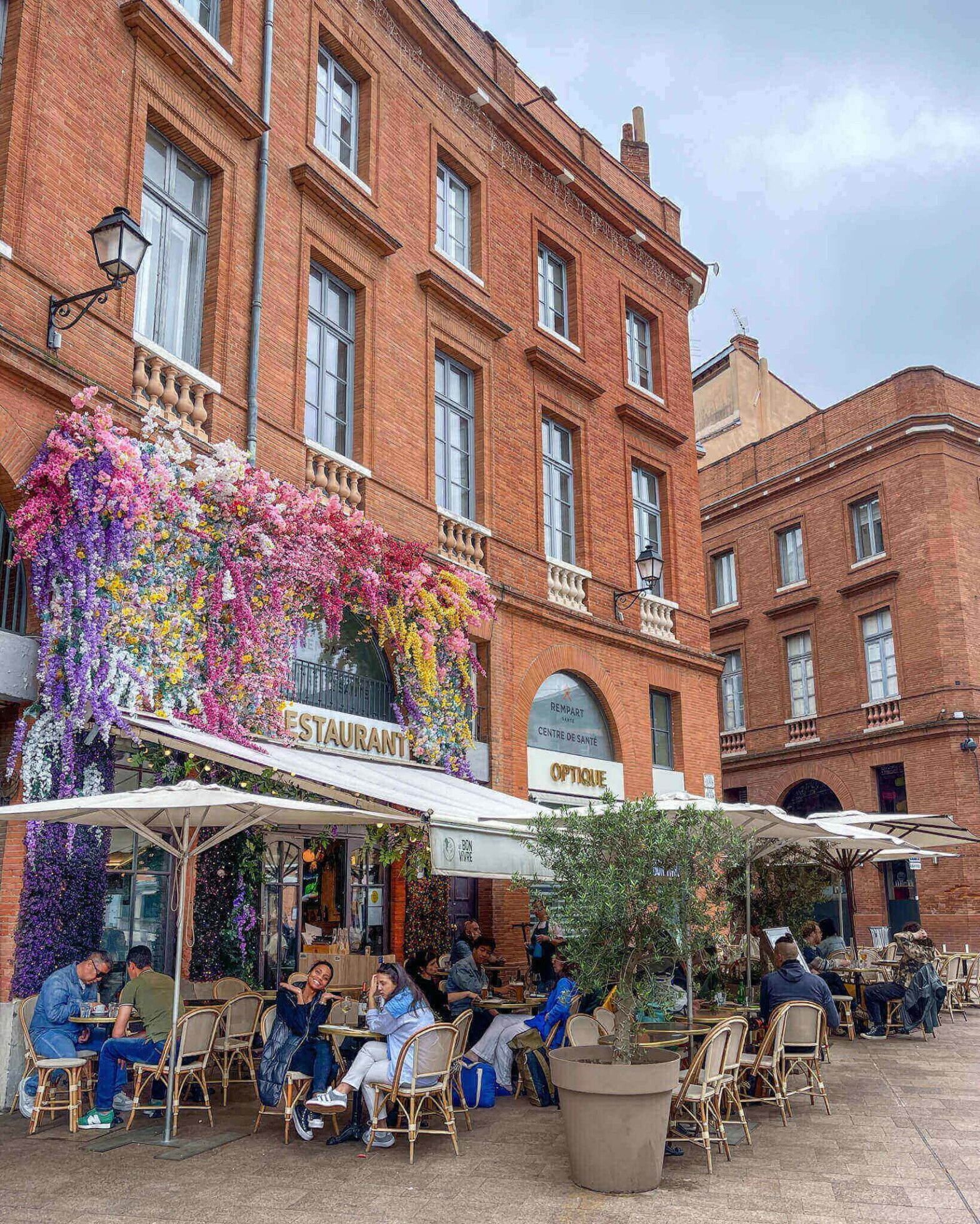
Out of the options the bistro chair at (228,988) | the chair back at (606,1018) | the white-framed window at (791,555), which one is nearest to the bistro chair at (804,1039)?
the chair back at (606,1018)

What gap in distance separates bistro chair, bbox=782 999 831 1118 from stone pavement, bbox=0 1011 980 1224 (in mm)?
293

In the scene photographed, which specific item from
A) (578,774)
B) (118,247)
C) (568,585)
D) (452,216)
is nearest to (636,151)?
(452,216)

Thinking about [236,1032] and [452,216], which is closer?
[236,1032]

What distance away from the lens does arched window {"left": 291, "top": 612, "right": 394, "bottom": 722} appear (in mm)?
11930

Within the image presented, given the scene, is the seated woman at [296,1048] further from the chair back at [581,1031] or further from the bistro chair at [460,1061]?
the chair back at [581,1031]

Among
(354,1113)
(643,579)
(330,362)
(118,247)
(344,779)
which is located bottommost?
(354,1113)

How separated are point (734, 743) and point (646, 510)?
11.4m

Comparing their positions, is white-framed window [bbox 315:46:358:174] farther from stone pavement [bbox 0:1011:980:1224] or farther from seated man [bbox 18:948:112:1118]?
stone pavement [bbox 0:1011:980:1224]

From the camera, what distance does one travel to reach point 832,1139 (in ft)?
25.1

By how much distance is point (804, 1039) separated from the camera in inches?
341

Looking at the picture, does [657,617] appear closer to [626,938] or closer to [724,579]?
[626,938]

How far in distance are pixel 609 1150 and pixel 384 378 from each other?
31.7 feet

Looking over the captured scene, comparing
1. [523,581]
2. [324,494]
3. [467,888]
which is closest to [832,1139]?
[467,888]

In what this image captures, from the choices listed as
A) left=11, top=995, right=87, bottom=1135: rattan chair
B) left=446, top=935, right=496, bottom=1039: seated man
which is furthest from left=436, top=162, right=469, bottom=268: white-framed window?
left=11, top=995, right=87, bottom=1135: rattan chair
